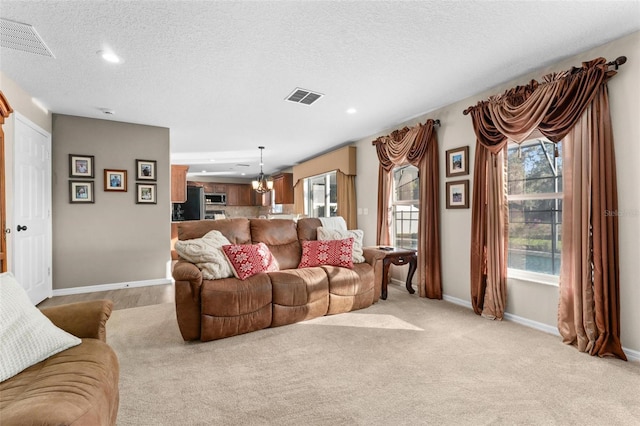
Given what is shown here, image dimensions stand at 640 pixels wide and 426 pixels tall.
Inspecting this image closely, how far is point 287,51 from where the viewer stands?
2.45m

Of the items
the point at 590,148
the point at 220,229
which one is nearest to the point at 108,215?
the point at 220,229

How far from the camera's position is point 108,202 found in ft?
14.4

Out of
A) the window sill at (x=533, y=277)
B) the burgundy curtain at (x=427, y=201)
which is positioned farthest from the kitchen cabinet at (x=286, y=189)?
the window sill at (x=533, y=277)

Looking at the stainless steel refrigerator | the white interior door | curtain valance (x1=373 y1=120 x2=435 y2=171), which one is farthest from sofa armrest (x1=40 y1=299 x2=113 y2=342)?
the stainless steel refrigerator

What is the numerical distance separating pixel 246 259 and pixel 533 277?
2.78 metres

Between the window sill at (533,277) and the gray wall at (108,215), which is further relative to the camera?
the gray wall at (108,215)

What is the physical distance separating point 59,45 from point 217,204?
26.0ft

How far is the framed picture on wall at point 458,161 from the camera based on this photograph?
3.56 m

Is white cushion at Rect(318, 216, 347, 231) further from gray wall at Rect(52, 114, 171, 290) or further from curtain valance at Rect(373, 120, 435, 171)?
gray wall at Rect(52, 114, 171, 290)

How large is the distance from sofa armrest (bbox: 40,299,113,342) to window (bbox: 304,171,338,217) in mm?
4813

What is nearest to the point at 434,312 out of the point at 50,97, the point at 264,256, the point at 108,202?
the point at 264,256

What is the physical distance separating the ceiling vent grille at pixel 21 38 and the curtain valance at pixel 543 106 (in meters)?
3.85

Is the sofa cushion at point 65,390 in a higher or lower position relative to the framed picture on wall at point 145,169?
lower

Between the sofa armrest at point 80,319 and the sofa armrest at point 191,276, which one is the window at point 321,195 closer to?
the sofa armrest at point 191,276
